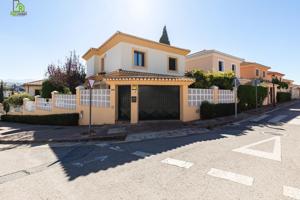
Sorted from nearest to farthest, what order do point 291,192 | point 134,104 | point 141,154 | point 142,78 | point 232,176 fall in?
1. point 291,192
2. point 232,176
3. point 141,154
4. point 142,78
5. point 134,104

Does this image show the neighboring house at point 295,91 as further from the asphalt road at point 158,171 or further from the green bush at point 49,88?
the green bush at point 49,88

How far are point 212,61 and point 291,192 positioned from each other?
69.4 ft

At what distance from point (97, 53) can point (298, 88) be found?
161ft

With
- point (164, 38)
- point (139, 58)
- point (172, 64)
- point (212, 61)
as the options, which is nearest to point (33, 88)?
point (164, 38)

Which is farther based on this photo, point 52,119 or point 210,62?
point 210,62

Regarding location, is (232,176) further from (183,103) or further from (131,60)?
(131,60)

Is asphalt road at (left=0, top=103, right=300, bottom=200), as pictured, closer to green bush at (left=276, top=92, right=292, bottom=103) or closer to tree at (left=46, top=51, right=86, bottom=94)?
tree at (left=46, top=51, right=86, bottom=94)

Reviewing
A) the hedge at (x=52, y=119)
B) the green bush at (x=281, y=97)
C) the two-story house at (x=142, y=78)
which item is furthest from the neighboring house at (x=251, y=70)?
the hedge at (x=52, y=119)

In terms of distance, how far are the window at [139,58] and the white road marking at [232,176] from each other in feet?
41.3

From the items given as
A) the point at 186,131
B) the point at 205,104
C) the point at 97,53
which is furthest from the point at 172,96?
the point at 97,53

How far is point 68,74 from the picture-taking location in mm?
22688

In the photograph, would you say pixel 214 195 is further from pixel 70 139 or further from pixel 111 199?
pixel 70 139

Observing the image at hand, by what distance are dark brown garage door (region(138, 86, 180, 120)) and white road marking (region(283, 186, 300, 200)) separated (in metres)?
9.29

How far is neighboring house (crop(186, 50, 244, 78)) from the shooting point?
23312 millimetres
